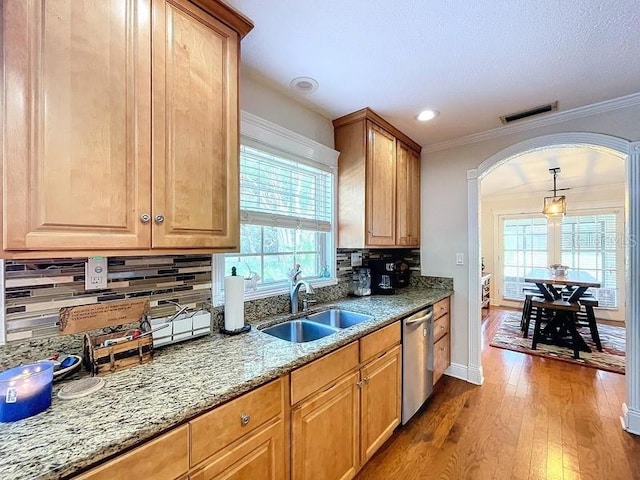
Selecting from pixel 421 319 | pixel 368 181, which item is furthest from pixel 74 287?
pixel 421 319

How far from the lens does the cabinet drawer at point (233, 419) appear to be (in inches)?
35.3

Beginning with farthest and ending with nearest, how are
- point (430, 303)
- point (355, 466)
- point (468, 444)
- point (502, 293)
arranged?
point (502, 293) < point (430, 303) < point (468, 444) < point (355, 466)

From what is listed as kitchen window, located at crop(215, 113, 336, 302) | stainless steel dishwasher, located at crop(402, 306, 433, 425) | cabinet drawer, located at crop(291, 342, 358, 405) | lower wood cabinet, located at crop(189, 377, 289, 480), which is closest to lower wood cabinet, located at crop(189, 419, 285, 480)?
lower wood cabinet, located at crop(189, 377, 289, 480)

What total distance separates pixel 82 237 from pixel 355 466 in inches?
67.3

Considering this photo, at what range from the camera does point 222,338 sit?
4.82 feet

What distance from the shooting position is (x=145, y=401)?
0.88 meters

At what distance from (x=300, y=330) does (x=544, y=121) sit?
2.58 m

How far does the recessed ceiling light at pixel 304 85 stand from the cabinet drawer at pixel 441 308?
196 cm

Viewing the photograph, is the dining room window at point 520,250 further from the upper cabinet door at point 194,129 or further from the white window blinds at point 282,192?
the upper cabinet door at point 194,129

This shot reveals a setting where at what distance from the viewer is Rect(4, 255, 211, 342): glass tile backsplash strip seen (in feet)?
3.38

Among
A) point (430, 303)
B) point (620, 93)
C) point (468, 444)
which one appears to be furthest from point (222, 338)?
point (620, 93)

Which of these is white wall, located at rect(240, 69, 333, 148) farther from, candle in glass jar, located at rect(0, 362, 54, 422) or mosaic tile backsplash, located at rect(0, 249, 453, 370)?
candle in glass jar, located at rect(0, 362, 54, 422)

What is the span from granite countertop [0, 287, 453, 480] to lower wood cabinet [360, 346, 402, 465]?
397mm

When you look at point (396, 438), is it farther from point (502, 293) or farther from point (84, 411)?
point (502, 293)
